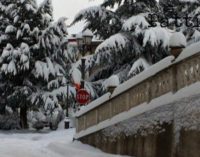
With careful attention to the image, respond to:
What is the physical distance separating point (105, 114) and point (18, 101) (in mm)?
15723

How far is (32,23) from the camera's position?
103ft

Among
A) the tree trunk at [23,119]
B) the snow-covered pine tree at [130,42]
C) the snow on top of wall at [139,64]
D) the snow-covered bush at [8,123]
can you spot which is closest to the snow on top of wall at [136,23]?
the snow-covered pine tree at [130,42]

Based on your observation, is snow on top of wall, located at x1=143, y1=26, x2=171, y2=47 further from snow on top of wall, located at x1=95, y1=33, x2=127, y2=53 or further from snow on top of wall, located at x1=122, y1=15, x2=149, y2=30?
snow on top of wall, located at x1=95, y1=33, x2=127, y2=53

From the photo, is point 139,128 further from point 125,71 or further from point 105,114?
point 125,71

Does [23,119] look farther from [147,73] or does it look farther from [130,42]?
[147,73]

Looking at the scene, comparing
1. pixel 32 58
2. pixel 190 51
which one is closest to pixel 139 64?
pixel 32 58

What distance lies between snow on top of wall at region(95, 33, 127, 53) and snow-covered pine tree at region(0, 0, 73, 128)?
8.72 metres

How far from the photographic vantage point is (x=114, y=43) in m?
20.8

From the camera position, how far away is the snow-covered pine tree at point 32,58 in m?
29.1

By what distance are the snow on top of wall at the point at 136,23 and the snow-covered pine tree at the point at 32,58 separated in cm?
914

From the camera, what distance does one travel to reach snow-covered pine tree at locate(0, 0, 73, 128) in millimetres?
29125

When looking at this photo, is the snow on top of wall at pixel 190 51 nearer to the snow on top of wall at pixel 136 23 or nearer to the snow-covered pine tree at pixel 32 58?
the snow on top of wall at pixel 136 23

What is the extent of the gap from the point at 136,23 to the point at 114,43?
1.67 m

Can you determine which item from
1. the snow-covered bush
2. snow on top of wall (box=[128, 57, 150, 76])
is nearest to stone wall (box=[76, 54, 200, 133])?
snow on top of wall (box=[128, 57, 150, 76])
